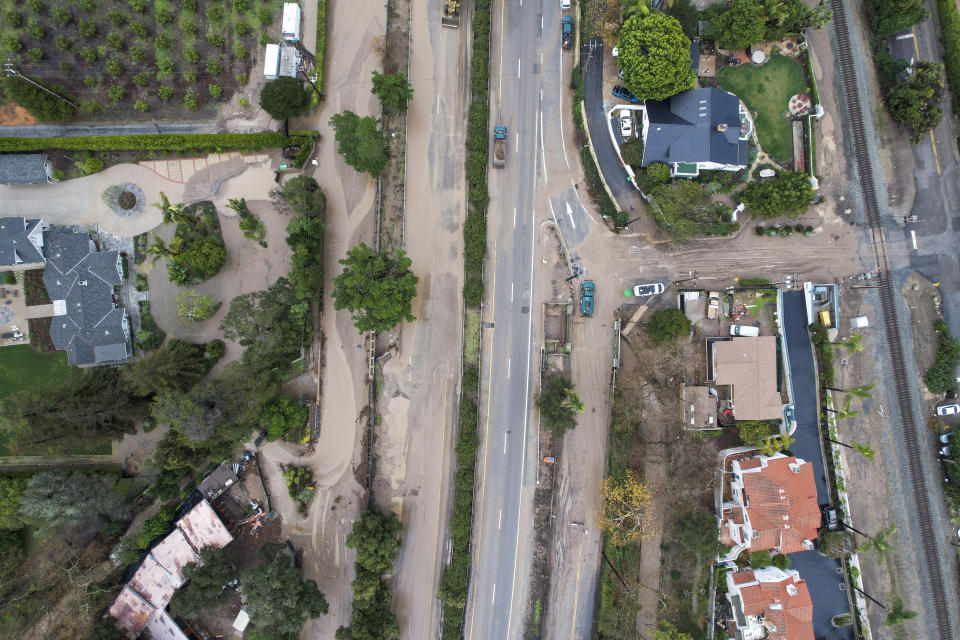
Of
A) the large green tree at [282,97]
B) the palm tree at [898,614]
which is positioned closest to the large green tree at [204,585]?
the large green tree at [282,97]

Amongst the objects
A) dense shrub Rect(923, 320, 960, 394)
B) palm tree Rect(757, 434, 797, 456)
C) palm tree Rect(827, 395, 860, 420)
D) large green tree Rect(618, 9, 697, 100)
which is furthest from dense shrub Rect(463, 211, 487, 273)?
dense shrub Rect(923, 320, 960, 394)

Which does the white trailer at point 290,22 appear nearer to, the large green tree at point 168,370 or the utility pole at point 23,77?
the utility pole at point 23,77

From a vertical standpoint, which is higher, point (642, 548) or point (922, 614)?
point (642, 548)

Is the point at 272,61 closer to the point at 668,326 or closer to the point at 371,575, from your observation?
the point at 668,326

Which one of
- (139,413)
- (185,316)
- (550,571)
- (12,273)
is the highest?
(12,273)

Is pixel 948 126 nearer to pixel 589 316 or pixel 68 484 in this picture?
pixel 589 316

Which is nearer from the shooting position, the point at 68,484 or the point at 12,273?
the point at 68,484

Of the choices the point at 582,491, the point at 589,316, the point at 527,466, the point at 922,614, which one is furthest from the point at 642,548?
the point at 922,614
